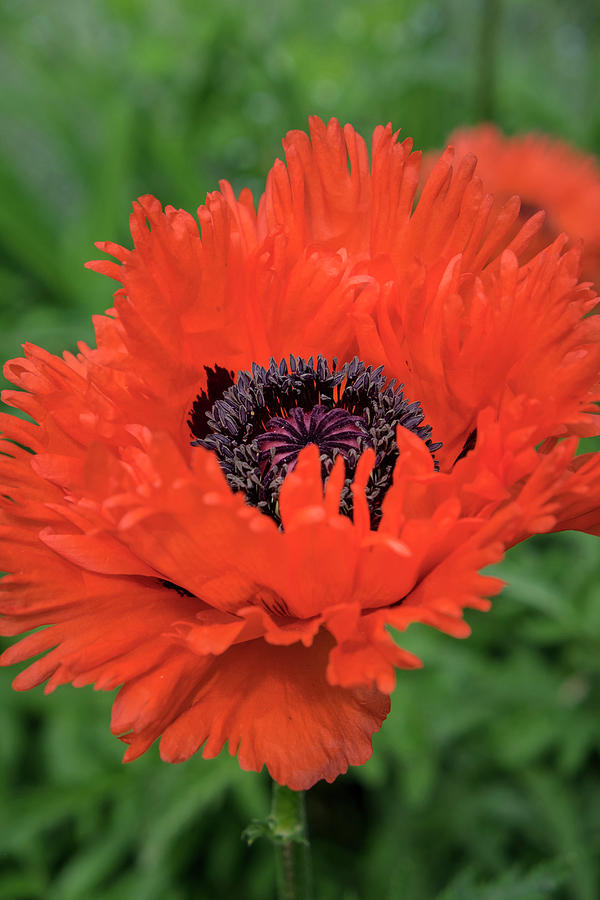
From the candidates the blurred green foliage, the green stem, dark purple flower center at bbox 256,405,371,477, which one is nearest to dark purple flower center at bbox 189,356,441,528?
dark purple flower center at bbox 256,405,371,477

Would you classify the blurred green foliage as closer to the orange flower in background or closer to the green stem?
the orange flower in background

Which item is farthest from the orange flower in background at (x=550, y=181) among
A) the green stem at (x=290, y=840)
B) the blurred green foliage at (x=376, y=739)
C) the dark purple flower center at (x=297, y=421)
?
the green stem at (x=290, y=840)

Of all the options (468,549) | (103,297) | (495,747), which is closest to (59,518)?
(468,549)

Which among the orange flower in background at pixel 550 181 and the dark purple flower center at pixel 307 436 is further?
the orange flower in background at pixel 550 181

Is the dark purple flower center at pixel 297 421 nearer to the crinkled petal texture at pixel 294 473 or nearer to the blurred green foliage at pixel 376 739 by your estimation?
the crinkled petal texture at pixel 294 473

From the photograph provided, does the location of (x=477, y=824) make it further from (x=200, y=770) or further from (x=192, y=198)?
(x=192, y=198)

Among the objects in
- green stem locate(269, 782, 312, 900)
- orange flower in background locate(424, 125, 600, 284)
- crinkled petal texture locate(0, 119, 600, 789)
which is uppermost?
orange flower in background locate(424, 125, 600, 284)

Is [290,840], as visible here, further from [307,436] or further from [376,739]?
[376,739]
